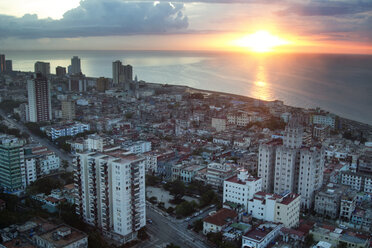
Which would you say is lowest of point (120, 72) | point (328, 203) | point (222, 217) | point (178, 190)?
point (178, 190)

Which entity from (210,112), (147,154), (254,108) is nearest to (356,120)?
(254,108)

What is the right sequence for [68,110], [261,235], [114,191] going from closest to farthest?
[261,235] < [114,191] < [68,110]

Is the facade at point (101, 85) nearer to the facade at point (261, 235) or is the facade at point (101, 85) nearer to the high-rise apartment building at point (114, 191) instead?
the high-rise apartment building at point (114, 191)

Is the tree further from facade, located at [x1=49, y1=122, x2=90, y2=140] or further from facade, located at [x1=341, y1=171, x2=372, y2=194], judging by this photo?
facade, located at [x1=49, y1=122, x2=90, y2=140]

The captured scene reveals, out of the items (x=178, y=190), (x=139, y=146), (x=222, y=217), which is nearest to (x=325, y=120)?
(x=139, y=146)

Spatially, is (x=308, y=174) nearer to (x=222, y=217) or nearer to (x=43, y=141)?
(x=222, y=217)

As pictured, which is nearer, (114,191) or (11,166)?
(114,191)
